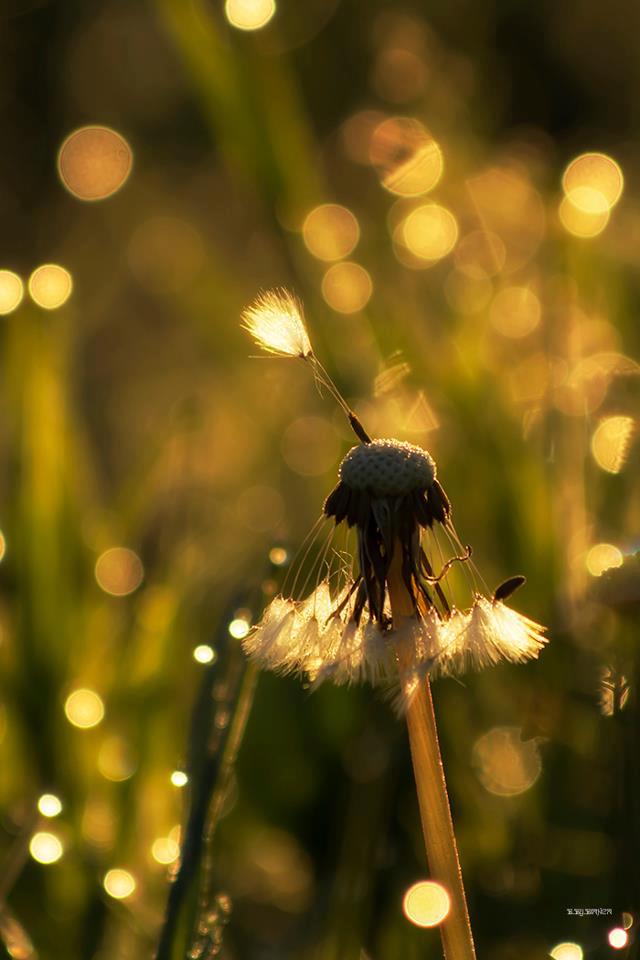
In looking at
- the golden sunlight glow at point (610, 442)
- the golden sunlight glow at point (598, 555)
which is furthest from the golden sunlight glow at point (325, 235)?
the golden sunlight glow at point (598, 555)

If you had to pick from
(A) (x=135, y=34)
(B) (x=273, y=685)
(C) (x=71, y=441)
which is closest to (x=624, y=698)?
(B) (x=273, y=685)

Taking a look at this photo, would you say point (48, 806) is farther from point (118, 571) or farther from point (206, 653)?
point (118, 571)

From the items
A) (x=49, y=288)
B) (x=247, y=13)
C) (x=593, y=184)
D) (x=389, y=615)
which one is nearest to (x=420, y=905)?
(x=389, y=615)

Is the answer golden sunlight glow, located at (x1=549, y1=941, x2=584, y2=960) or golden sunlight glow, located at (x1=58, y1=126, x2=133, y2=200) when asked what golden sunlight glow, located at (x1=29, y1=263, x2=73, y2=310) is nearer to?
golden sunlight glow, located at (x1=549, y1=941, x2=584, y2=960)

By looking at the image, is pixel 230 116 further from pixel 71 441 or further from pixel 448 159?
pixel 448 159

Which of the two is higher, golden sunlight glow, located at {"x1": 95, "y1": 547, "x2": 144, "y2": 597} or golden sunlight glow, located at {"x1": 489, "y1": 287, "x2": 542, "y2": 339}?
golden sunlight glow, located at {"x1": 489, "y1": 287, "x2": 542, "y2": 339}

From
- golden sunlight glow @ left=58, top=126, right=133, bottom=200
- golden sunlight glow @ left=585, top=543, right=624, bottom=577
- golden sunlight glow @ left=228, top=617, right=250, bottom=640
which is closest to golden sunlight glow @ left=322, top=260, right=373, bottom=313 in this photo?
golden sunlight glow @ left=585, top=543, right=624, bottom=577

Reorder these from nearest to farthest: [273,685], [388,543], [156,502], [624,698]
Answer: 1. [388,543]
2. [624,698]
3. [273,685]
4. [156,502]
